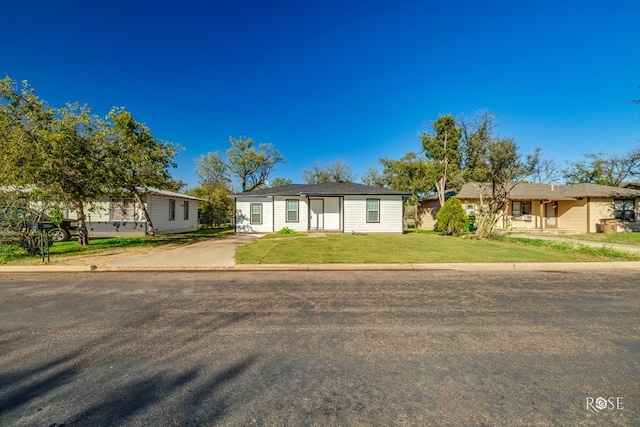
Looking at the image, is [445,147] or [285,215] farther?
[445,147]

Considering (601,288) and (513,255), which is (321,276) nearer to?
(601,288)

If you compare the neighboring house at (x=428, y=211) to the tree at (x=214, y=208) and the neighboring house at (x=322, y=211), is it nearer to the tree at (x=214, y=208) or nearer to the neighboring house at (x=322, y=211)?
the neighboring house at (x=322, y=211)

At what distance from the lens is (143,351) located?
3457 mm

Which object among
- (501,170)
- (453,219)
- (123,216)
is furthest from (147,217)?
(501,170)

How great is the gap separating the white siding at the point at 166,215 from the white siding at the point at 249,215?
6.13 meters

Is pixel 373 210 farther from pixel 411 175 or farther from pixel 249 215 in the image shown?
pixel 411 175

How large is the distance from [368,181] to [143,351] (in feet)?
133

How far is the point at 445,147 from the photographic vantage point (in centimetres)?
3006

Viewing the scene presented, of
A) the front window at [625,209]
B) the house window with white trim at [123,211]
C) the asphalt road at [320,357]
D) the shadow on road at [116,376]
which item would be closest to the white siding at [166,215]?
the house window with white trim at [123,211]

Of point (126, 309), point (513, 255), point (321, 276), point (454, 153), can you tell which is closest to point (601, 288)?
point (513, 255)

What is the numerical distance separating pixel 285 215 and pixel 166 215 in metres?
9.81

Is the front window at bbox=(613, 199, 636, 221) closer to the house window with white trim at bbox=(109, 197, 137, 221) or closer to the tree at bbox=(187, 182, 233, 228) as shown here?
the tree at bbox=(187, 182, 233, 228)

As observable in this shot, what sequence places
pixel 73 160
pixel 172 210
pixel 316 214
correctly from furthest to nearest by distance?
pixel 172 210 < pixel 316 214 < pixel 73 160

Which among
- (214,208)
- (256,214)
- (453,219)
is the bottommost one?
(453,219)
